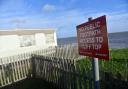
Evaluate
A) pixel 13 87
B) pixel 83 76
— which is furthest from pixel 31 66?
pixel 83 76

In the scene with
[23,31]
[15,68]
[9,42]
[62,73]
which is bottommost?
[15,68]

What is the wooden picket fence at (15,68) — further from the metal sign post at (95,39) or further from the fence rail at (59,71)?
the metal sign post at (95,39)

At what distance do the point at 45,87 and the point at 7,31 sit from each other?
1692 cm

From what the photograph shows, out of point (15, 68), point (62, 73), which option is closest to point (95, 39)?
point (62, 73)

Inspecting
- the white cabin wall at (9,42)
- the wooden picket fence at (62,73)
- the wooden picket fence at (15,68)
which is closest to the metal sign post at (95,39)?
the wooden picket fence at (62,73)

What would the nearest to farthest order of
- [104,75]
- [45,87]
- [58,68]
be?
[104,75] < [58,68] < [45,87]

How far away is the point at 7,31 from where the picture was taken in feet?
84.3

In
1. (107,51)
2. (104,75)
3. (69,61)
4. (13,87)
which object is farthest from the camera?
(13,87)

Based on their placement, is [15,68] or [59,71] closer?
[59,71]

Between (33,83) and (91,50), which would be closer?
(91,50)

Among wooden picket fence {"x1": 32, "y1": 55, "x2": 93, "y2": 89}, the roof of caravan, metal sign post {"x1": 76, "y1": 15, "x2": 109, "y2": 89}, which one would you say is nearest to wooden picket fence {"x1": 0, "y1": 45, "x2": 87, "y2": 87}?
wooden picket fence {"x1": 32, "y1": 55, "x2": 93, "y2": 89}

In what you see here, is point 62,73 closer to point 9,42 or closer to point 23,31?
point 9,42

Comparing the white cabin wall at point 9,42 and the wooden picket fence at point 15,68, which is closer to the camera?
the wooden picket fence at point 15,68

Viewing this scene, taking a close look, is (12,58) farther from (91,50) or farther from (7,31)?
(7,31)
